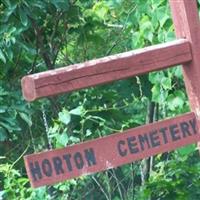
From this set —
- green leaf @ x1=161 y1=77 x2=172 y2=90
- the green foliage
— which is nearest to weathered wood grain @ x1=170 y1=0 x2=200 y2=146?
the green foliage

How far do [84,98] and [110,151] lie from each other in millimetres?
1442

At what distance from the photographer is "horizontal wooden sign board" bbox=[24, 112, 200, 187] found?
1739 mm

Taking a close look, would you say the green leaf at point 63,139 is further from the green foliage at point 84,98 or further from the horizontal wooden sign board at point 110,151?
the horizontal wooden sign board at point 110,151

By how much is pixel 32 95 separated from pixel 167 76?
1.12 metres

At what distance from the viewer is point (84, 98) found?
10.6ft

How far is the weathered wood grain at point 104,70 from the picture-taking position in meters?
1.74

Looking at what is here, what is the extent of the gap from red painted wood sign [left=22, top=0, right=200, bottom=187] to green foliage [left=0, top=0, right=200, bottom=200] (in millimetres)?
632

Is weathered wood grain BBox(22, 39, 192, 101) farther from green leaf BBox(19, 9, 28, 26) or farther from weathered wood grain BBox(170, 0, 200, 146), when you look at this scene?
green leaf BBox(19, 9, 28, 26)

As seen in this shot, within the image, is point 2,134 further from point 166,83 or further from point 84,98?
point 166,83

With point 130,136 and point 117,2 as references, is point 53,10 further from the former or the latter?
point 130,136

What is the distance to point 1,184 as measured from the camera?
3289mm

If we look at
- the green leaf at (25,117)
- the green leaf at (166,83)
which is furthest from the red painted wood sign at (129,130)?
the green leaf at (25,117)

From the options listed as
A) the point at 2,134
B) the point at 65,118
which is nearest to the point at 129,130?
the point at 65,118

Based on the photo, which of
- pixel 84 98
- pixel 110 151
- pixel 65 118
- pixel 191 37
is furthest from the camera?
pixel 84 98
